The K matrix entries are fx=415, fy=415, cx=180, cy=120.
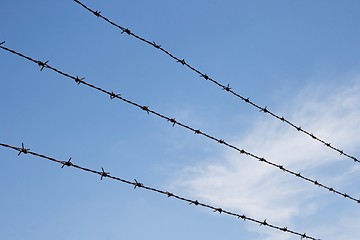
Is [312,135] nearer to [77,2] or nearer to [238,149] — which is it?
[238,149]

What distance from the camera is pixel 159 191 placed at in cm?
559

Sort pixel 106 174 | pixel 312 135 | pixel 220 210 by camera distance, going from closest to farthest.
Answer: pixel 106 174, pixel 220 210, pixel 312 135

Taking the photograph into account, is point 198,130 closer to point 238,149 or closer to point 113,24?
point 238,149

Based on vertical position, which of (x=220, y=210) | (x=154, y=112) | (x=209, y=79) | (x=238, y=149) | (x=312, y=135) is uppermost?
(x=312, y=135)

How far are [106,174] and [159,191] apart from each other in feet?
2.55

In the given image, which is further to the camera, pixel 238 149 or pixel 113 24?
pixel 238 149

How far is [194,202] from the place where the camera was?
6055 millimetres

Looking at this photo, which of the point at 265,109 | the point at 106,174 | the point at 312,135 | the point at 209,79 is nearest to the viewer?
the point at 106,174

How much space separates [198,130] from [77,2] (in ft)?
8.60

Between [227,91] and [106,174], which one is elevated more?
[227,91]

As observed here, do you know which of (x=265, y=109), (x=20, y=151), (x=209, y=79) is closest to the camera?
(x=20, y=151)

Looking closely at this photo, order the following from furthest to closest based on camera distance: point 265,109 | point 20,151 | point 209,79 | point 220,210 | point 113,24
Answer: point 265,109 < point 209,79 < point 220,210 < point 113,24 < point 20,151

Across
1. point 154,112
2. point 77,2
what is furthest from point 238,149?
point 77,2

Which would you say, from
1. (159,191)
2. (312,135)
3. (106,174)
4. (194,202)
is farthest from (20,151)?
(312,135)
